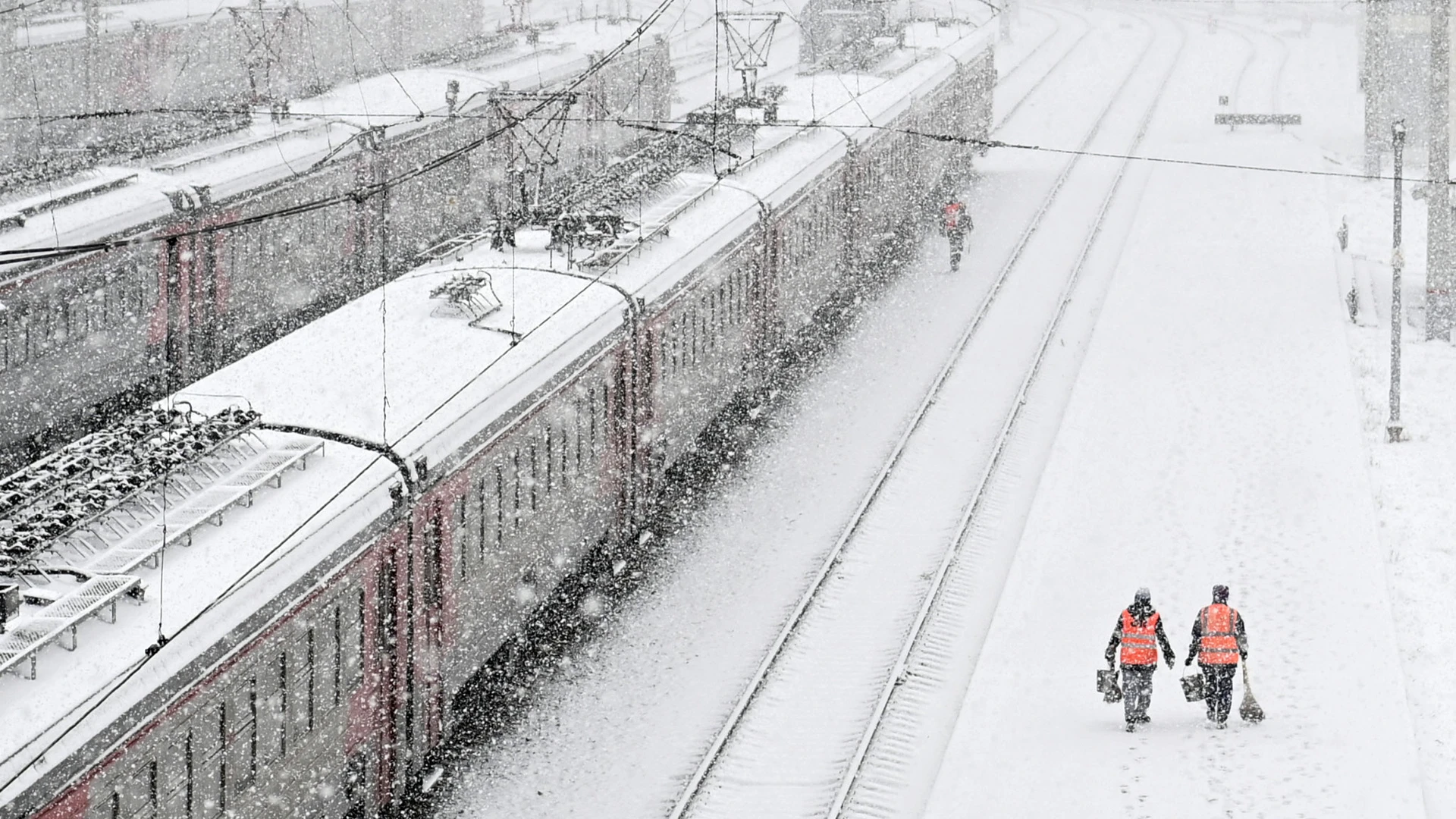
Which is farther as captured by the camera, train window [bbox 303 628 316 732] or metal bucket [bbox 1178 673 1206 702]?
metal bucket [bbox 1178 673 1206 702]

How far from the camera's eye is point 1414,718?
51.6 ft

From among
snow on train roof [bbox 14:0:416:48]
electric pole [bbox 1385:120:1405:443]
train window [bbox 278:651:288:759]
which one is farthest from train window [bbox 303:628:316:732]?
snow on train roof [bbox 14:0:416:48]

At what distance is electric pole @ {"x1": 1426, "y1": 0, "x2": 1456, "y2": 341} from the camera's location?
27266 mm

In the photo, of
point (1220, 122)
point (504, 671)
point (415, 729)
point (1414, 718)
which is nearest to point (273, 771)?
point (415, 729)

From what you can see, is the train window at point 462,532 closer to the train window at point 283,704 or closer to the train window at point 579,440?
the train window at point 579,440

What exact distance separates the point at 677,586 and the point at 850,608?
1893mm

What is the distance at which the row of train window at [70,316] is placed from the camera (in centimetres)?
1798

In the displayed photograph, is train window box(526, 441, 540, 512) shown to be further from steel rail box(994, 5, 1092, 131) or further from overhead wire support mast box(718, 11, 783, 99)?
steel rail box(994, 5, 1092, 131)

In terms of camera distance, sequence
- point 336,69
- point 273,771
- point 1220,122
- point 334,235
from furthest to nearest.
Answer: point 1220,122, point 336,69, point 334,235, point 273,771

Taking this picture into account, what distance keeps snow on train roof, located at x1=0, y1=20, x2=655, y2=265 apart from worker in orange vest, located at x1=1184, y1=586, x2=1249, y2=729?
1281 centimetres

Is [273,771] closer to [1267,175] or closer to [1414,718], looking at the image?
[1414,718]

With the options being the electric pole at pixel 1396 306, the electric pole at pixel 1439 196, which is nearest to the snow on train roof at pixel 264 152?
the electric pole at pixel 1396 306

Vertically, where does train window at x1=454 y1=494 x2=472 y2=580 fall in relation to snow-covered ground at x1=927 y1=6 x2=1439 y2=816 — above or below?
above

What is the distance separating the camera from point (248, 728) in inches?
425
